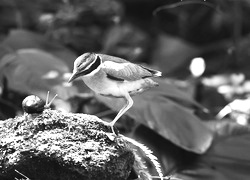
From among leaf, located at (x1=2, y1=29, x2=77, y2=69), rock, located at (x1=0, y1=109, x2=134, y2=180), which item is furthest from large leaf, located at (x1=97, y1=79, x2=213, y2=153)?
leaf, located at (x1=2, y1=29, x2=77, y2=69)

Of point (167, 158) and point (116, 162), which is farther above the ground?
point (116, 162)

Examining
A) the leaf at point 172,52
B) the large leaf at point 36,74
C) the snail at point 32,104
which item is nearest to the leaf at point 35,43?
the large leaf at point 36,74

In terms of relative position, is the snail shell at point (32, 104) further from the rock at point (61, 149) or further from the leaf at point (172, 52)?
the leaf at point (172, 52)

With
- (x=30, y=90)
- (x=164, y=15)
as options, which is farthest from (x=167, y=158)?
(x=164, y=15)

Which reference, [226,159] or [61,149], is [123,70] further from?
[226,159]

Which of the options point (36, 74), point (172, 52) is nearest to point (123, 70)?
point (36, 74)

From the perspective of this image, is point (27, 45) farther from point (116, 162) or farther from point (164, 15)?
point (164, 15)

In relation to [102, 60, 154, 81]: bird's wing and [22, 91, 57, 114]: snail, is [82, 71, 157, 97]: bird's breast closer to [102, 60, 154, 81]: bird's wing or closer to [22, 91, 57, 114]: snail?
[102, 60, 154, 81]: bird's wing
